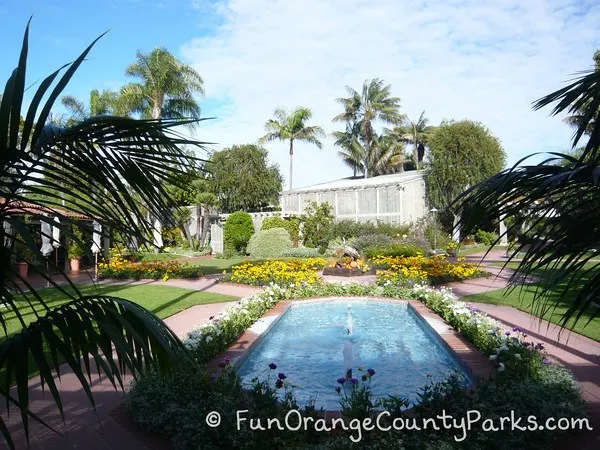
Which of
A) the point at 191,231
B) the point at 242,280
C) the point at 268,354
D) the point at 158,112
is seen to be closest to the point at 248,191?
the point at 191,231

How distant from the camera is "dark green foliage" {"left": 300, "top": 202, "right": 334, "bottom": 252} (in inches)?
964

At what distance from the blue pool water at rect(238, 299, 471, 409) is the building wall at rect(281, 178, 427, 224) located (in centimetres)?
1618

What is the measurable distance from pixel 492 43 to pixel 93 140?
29.1ft

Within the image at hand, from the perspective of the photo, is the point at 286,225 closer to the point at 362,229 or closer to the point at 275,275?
the point at 362,229

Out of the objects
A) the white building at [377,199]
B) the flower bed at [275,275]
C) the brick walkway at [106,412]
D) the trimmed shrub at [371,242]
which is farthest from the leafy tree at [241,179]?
the brick walkway at [106,412]

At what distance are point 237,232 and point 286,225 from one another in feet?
9.15

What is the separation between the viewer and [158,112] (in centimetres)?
2408

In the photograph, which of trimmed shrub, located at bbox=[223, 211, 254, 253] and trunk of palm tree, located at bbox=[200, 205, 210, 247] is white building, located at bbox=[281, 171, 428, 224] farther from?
trunk of palm tree, located at bbox=[200, 205, 210, 247]

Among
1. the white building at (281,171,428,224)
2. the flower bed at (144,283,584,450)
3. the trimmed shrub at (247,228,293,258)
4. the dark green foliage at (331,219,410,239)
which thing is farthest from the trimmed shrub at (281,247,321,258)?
the flower bed at (144,283,584,450)

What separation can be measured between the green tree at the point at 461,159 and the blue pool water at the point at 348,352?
19.4 meters

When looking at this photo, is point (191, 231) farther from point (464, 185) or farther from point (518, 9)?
point (518, 9)

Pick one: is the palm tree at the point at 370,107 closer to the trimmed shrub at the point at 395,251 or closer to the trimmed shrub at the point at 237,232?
the trimmed shrub at the point at 237,232

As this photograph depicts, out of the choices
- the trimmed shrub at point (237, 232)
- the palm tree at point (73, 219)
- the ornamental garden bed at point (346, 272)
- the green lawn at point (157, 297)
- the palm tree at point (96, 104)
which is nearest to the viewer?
the palm tree at point (73, 219)

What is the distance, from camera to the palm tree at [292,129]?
37281mm
